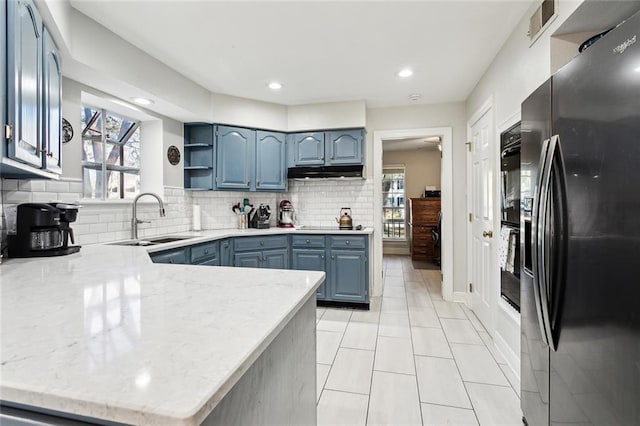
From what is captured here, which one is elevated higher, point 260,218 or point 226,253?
point 260,218

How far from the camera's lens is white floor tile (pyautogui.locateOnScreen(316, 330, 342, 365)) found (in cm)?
241

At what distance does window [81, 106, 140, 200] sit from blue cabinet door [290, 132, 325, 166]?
179 centimetres

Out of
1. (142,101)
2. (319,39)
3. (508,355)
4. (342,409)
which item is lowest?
(342,409)

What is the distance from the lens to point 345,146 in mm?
3848

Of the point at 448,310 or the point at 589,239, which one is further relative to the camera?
the point at 448,310

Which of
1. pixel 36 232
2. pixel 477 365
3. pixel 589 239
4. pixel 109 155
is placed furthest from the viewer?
pixel 109 155

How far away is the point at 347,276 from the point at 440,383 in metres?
1.63

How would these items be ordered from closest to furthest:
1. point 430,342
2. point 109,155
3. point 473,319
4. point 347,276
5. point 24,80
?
point 24,80
point 430,342
point 109,155
point 473,319
point 347,276

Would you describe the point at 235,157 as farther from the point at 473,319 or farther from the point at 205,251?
the point at 473,319

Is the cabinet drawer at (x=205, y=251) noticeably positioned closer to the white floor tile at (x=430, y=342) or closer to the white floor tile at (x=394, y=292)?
the white floor tile at (x=430, y=342)

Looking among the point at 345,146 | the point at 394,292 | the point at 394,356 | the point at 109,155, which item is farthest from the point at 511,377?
the point at 109,155

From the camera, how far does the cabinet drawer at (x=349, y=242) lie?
354 cm

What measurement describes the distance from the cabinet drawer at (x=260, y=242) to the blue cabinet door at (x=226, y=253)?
73 millimetres

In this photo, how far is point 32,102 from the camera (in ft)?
4.63
